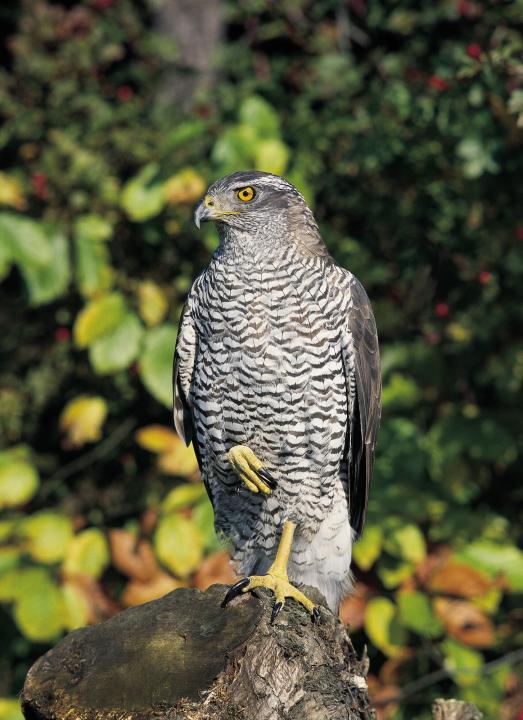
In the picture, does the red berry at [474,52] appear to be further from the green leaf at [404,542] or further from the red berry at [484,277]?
the green leaf at [404,542]

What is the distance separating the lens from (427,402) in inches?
189

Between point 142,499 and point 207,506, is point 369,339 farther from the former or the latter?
point 142,499

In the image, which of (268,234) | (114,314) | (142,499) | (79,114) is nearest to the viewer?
(268,234)

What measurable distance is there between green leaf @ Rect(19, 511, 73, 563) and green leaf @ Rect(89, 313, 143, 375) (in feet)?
2.41

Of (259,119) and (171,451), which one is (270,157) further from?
(171,451)

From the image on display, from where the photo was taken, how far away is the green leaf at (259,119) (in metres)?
4.47

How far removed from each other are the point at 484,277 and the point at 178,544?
195 centimetres

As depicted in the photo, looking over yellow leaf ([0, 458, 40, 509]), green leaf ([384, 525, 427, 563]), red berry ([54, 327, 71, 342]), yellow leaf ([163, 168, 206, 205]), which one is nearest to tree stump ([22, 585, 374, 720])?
green leaf ([384, 525, 427, 563])

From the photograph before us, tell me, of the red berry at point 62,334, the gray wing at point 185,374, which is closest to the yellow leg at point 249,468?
the gray wing at point 185,374

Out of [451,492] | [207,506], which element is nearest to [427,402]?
[451,492]

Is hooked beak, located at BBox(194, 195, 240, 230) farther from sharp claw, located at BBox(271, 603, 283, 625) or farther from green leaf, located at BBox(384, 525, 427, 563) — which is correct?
green leaf, located at BBox(384, 525, 427, 563)

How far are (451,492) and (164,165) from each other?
2197mm

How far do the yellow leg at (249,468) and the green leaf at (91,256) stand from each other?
1764mm

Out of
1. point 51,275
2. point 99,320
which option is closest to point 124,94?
point 51,275
